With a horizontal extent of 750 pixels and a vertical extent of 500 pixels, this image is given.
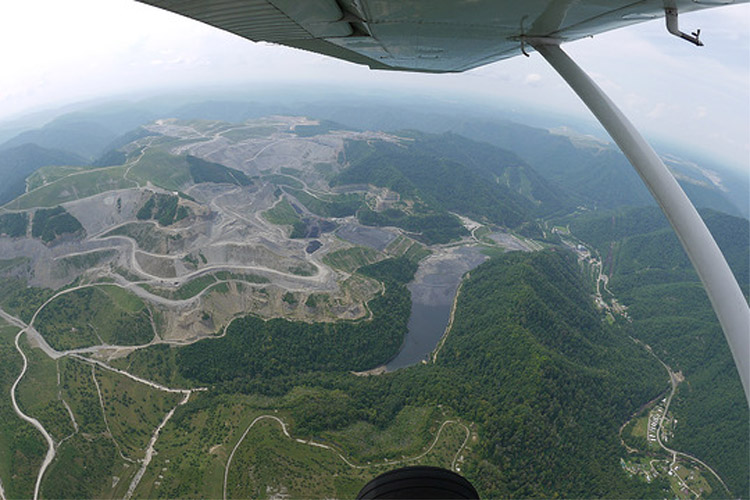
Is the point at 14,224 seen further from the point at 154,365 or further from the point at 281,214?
the point at 281,214

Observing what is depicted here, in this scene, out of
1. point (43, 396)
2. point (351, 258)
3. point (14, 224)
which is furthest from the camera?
point (351, 258)

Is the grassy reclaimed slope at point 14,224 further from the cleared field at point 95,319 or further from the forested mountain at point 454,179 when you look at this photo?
the forested mountain at point 454,179

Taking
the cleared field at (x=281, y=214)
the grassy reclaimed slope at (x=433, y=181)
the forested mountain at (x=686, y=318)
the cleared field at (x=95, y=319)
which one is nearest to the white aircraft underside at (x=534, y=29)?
the cleared field at (x=95, y=319)

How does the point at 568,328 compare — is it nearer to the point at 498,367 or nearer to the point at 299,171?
the point at 498,367

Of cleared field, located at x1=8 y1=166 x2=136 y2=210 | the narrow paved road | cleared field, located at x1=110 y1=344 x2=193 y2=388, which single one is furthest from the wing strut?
cleared field, located at x1=8 y1=166 x2=136 y2=210

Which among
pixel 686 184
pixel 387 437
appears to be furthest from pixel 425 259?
Answer: pixel 686 184

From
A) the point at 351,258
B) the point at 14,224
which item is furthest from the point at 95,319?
the point at 351,258
